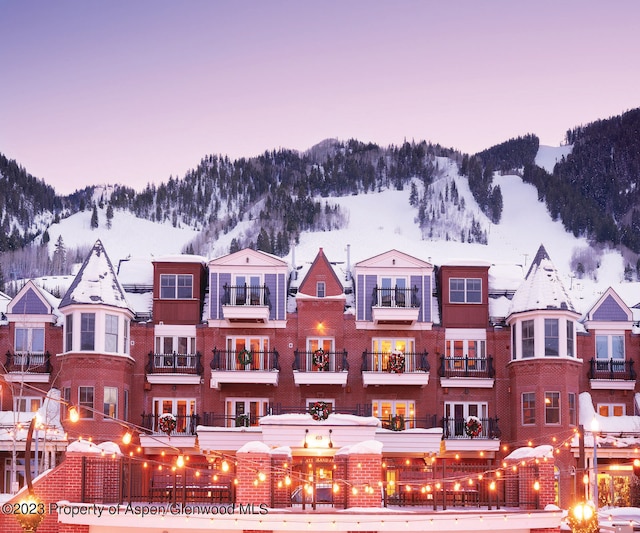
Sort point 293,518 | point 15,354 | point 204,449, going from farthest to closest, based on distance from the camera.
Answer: point 15,354 < point 204,449 < point 293,518

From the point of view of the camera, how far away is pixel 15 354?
176ft

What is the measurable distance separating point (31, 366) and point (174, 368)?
6.67m

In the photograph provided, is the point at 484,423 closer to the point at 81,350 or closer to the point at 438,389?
the point at 438,389

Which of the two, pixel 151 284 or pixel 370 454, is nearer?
pixel 370 454

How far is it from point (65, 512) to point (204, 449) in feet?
81.9

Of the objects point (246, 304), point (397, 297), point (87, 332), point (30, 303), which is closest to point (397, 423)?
point (397, 297)

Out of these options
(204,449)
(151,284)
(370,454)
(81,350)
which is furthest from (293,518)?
(151,284)

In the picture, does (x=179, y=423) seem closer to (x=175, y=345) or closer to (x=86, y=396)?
(x=175, y=345)

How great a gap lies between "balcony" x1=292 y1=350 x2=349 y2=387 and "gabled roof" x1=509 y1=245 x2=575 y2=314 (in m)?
8.43

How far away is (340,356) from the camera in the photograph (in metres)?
54.1

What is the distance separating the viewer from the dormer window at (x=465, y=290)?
180 feet

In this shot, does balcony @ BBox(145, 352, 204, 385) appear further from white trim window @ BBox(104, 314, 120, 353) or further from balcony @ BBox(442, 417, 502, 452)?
balcony @ BBox(442, 417, 502, 452)

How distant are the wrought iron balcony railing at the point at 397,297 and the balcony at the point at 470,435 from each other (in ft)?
18.6

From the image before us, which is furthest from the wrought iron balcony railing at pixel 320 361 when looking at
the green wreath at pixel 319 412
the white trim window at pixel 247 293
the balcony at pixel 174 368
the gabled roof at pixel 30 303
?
the gabled roof at pixel 30 303
